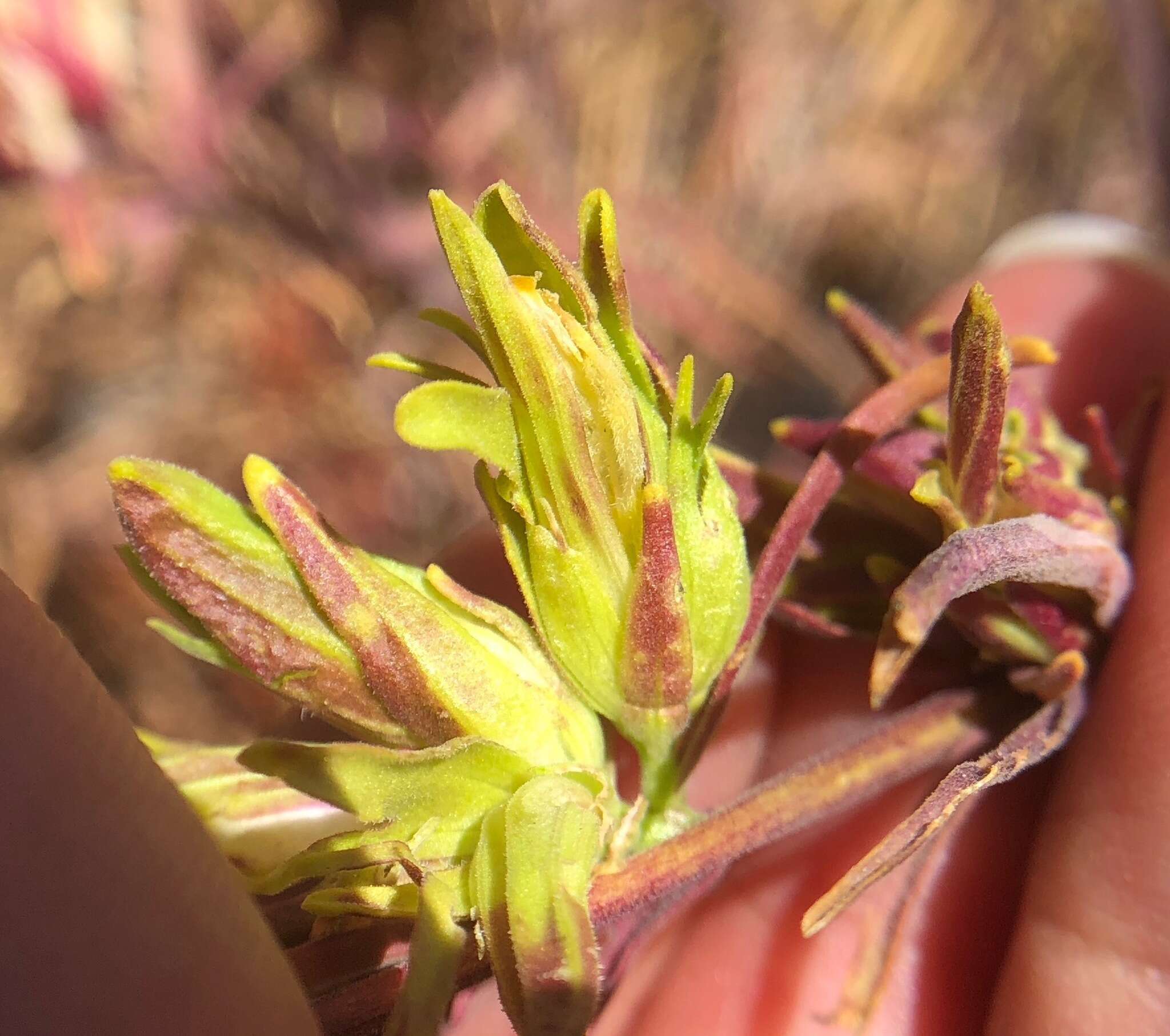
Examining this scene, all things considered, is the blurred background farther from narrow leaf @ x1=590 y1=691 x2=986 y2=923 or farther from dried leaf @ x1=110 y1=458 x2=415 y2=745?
dried leaf @ x1=110 y1=458 x2=415 y2=745

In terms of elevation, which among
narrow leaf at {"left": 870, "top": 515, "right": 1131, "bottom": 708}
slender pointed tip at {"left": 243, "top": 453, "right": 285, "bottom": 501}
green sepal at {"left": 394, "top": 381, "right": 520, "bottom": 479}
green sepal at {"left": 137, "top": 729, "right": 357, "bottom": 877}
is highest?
slender pointed tip at {"left": 243, "top": 453, "right": 285, "bottom": 501}

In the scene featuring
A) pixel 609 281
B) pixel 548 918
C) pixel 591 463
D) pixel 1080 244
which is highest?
pixel 609 281

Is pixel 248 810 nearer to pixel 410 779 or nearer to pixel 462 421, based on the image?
pixel 410 779

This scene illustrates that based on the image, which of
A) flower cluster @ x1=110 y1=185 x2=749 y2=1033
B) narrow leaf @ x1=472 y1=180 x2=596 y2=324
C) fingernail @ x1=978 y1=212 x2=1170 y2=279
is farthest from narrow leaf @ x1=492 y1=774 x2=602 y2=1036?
fingernail @ x1=978 y1=212 x2=1170 y2=279

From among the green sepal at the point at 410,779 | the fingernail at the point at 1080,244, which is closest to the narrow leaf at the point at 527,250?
the green sepal at the point at 410,779

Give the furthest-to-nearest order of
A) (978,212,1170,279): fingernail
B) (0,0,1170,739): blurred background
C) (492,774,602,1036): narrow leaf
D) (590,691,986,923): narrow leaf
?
(0,0,1170,739): blurred background
(978,212,1170,279): fingernail
(590,691,986,923): narrow leaf
(492,774,602,1036): narrow leaf

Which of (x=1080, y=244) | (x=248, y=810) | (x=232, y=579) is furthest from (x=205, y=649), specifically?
(x=1080, y=244)

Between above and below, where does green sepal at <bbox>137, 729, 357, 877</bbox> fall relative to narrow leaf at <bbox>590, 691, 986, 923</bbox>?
above
